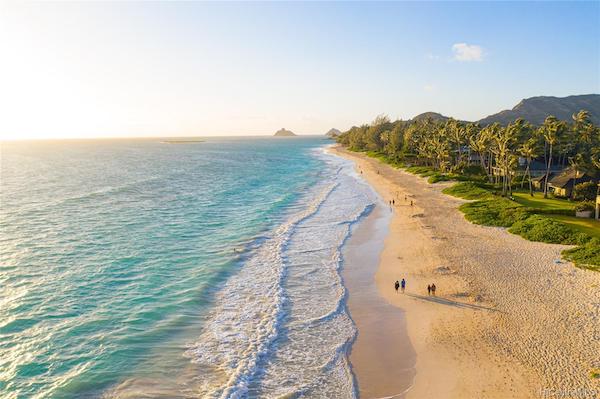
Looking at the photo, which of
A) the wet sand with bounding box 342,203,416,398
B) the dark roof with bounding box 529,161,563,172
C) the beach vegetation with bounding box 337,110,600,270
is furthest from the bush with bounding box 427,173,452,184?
the wet sand with bounding box 342,203,416,398

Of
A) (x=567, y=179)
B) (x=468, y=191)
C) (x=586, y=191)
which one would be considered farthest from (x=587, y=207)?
(x=468, y=191)

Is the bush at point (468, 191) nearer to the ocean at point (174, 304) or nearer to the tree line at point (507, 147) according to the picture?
the tree line at point (507, 147)

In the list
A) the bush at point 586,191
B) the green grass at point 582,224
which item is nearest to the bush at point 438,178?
the bush at point 586,191

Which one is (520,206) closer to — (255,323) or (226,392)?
(255,323)

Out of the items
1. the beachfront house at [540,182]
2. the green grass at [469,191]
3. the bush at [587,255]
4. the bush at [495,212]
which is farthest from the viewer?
the beachfront house at [540,182]

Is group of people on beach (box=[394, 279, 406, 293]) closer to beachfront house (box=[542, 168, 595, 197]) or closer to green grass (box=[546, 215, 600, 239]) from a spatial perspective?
green grass (box=[546, 215, 600, 239])

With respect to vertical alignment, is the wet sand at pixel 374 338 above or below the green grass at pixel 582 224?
below

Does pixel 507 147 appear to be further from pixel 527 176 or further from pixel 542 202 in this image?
pixel 527 176

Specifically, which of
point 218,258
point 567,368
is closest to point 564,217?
point 567,368
